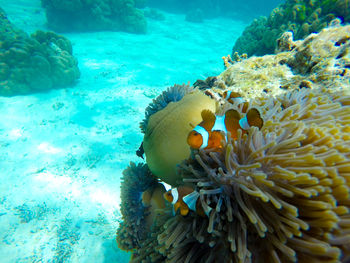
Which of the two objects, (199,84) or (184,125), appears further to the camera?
(199,84)

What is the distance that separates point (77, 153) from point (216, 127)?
13.9 feet

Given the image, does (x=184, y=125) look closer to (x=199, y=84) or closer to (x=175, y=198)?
(x=175, y=198)

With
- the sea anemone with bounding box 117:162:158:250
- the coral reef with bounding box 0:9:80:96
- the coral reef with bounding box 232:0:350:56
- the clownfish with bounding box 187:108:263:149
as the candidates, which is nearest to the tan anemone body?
the sea anemone with bounding box 117:162:158:250

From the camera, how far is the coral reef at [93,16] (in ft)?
37.0

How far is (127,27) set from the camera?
1296cm

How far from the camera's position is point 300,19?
515 cm

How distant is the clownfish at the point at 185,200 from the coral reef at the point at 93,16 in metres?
13.6

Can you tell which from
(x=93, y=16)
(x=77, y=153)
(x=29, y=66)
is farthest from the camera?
(x=93, y=16)

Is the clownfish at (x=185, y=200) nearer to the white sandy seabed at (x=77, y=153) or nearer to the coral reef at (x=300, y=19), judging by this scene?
the white sandy seabed at (x=77, y=153)

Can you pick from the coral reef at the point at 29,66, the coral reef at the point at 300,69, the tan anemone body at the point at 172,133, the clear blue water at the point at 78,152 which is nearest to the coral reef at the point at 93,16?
the clear blue water at the point at 78,152

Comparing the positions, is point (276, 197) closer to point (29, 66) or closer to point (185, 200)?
point (185, 200)

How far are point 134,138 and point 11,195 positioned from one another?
2613 millimetres

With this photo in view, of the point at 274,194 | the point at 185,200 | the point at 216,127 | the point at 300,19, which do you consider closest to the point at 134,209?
the point at 185,200

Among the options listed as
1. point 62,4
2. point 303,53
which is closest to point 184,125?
point 303,53
